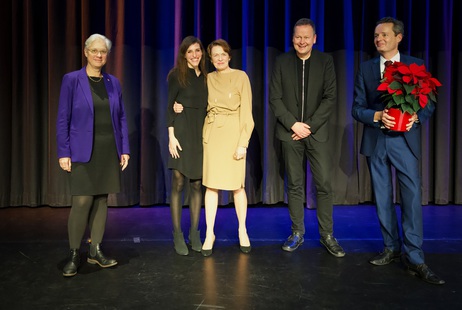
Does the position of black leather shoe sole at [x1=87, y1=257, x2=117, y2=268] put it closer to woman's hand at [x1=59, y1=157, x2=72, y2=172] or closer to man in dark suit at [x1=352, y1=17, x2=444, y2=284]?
woman's hand at [x1=59, y1=157, x2=72, y2=172]

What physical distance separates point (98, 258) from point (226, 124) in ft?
4.07

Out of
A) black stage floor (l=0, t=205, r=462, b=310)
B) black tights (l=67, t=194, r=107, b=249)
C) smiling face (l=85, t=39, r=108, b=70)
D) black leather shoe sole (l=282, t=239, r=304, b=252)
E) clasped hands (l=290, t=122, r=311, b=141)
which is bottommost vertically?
black stage floor (l=0, t=205, r=462, b=310)

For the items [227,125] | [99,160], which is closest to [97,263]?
[99,160]

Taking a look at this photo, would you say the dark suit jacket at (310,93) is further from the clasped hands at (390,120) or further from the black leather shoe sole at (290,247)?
the black leather shoe sole at (290,247)

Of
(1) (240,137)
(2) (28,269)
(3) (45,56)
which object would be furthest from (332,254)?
(3) (45,56)

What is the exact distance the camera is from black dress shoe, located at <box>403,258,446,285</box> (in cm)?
269

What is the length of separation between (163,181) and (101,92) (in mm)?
2055

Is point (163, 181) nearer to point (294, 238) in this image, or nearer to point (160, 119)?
point (160, 119)

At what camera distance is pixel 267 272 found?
2900 mm

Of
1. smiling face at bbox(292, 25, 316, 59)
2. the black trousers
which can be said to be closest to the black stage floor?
the black trousers

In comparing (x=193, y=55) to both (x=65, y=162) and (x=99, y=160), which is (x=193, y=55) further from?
(x=65, y=162)

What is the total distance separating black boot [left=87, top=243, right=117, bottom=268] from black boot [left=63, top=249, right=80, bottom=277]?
5.2 inches

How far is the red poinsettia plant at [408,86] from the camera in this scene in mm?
2654

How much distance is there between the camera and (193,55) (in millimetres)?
3186
